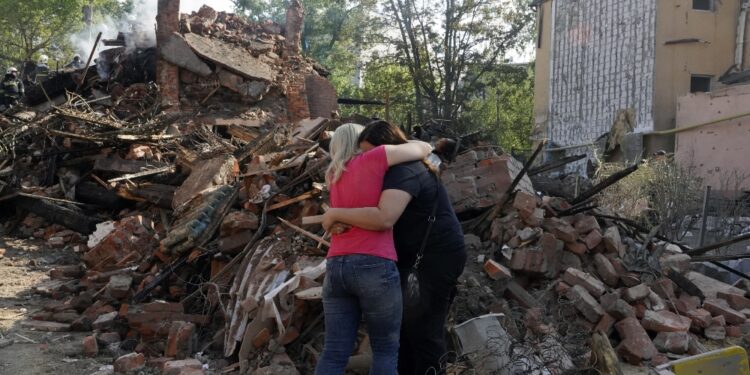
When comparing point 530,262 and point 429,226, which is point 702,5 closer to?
point 530,262

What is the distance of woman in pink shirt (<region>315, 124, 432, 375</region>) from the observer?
10.9ft

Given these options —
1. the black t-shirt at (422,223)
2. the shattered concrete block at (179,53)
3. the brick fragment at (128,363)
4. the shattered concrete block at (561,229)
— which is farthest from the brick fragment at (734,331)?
the shattered concrete block at (179,53)

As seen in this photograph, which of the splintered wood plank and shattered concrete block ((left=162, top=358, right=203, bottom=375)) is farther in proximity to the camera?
A: the splintered wood plank

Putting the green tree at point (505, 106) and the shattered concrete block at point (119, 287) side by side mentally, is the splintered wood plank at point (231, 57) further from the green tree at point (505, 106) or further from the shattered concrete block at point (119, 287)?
the green tree at point (505, 106)

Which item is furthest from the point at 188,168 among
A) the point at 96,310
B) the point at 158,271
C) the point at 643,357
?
the point at 643,357

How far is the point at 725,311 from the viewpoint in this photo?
19.1ft

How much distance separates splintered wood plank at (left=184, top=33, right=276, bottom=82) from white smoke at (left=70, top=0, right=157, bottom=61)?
62.9 inches

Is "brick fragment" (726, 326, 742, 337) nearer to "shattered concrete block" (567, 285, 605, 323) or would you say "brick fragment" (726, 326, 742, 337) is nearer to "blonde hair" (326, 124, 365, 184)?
"shattered concrete block" (567, 285, 605, 323)

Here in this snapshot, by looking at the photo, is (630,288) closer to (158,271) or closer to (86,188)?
(158,271)

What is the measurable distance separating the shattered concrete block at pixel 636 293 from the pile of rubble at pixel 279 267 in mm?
14

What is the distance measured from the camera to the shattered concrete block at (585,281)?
546 cm

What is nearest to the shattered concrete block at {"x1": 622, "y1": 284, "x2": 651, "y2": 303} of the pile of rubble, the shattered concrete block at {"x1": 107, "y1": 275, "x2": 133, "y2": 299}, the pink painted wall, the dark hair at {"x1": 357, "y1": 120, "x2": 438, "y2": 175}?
the pile of rubble

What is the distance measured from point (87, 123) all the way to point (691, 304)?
894 centimetres

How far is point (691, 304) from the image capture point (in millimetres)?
5910
